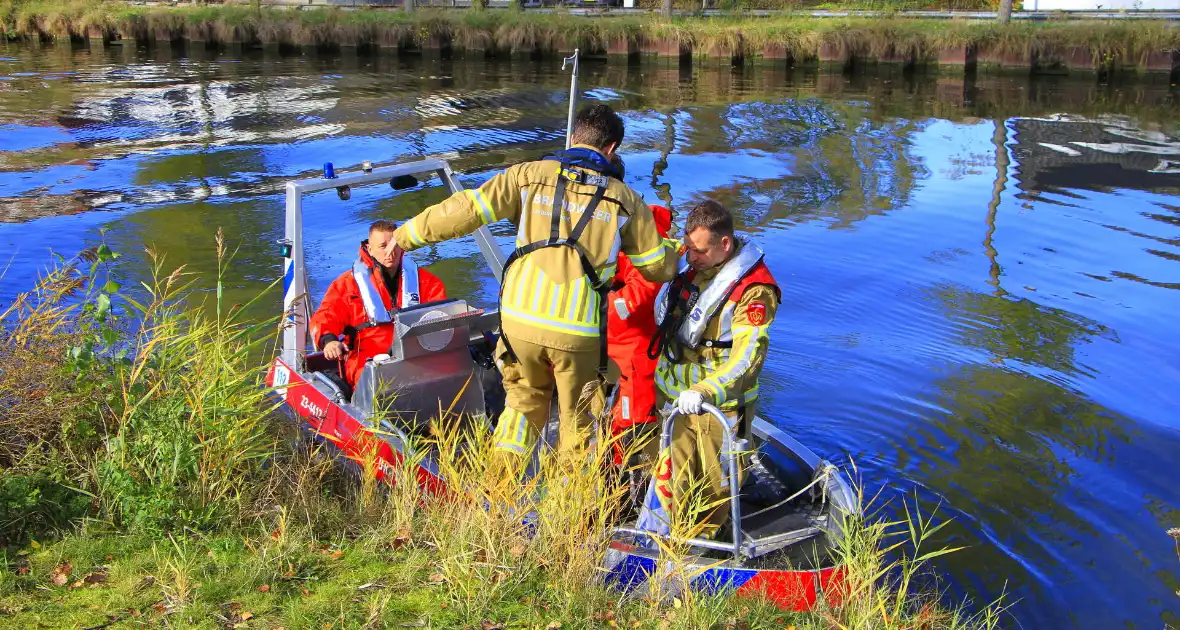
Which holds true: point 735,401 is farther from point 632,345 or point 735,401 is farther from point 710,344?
point 632,345

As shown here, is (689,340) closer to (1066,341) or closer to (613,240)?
(613,240)

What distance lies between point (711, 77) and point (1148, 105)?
8.90m

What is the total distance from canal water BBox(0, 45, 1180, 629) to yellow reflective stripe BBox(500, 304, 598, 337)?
2.18m

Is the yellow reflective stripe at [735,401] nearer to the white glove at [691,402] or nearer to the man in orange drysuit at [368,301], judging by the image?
the white glove at [691,402]

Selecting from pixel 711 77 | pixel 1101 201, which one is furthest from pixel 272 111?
pixel 1101 201

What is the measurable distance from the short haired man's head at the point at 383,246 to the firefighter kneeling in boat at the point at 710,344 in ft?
5.84

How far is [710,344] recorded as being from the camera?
164 inches

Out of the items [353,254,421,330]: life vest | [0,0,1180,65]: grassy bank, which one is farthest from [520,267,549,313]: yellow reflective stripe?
[0,0,1180,65]: grassy bank

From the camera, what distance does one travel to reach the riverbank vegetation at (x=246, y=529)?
11.6ft

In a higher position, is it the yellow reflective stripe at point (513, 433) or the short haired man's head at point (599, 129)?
the short haired man's head at point (599, 129)

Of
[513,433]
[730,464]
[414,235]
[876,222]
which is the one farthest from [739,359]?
[876,222]

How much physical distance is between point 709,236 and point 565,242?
1.90 feet

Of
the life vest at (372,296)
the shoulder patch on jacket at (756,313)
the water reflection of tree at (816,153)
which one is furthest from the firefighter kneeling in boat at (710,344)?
the water reflection of tree at (816,153)

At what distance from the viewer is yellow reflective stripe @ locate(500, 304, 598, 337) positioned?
13.3 feet
